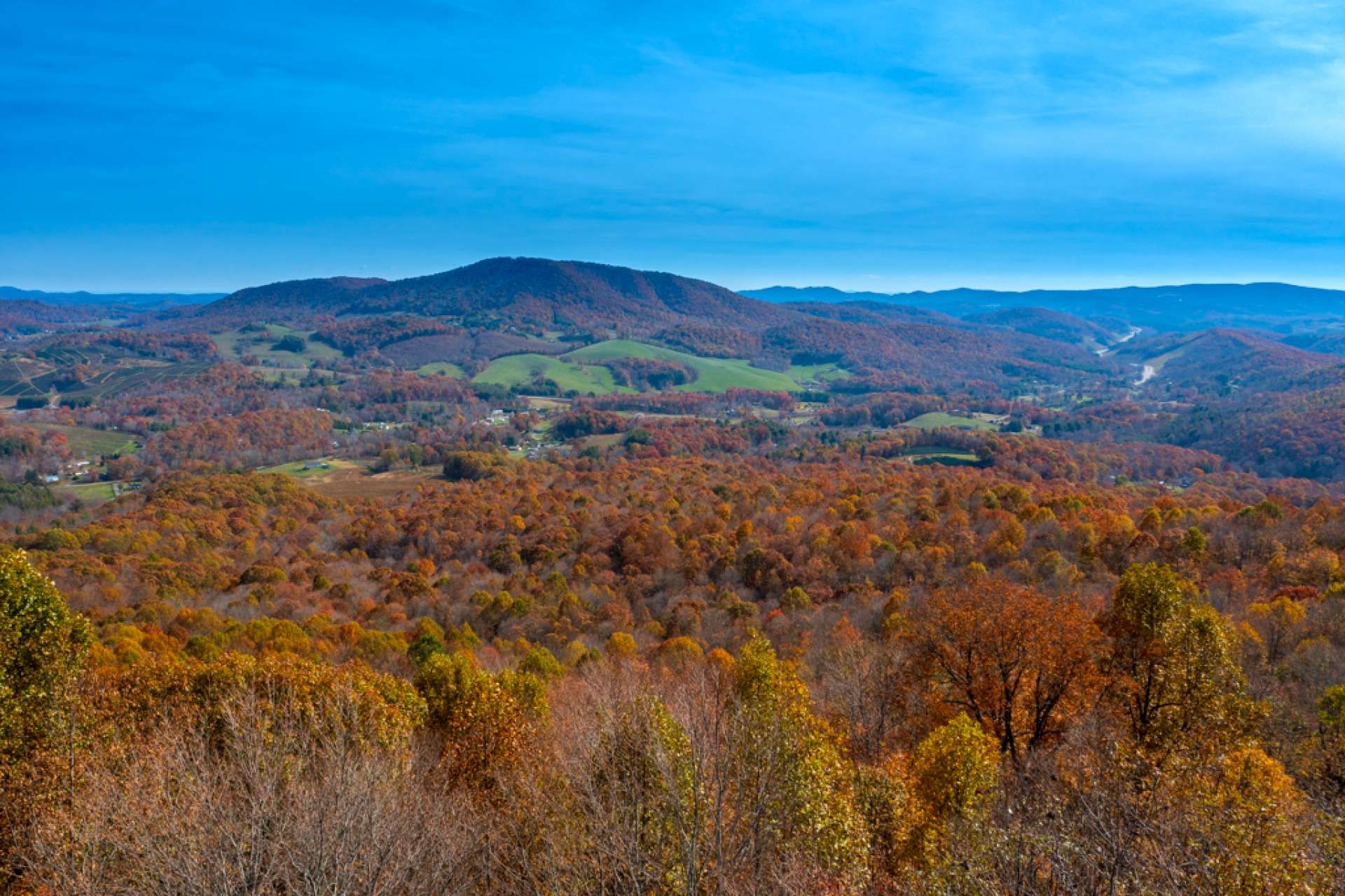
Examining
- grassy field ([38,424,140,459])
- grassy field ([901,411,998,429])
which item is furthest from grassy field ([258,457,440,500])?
grassy field ([901,411,998,429])

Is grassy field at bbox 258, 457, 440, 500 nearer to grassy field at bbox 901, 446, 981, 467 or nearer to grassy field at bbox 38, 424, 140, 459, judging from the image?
grassy field at bbox 38, 424, 140, 459

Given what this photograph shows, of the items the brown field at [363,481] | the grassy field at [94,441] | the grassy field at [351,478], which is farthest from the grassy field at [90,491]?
the brown field at [363,481]

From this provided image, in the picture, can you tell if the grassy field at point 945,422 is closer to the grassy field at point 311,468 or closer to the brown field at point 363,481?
the brown field at point 363,481

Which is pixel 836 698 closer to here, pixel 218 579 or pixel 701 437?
pixel 218 579

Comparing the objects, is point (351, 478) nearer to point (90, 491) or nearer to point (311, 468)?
point (311, 468)

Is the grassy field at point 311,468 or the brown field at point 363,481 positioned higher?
the grassy field at point 311,468

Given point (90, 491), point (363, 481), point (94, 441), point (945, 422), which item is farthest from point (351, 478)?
point (945, 422)
